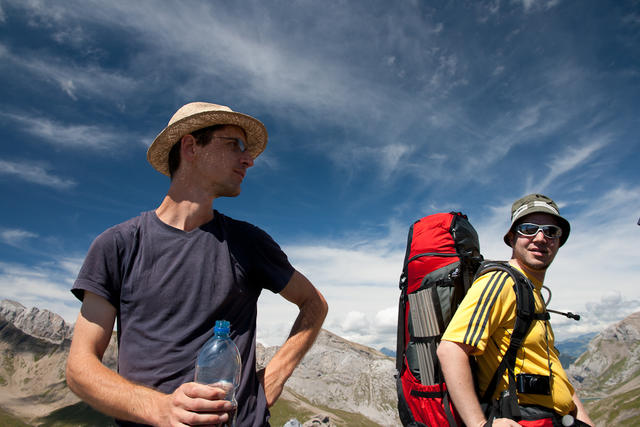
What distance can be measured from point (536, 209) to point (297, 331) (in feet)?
13.0

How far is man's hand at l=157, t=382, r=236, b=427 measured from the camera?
252 centimetres

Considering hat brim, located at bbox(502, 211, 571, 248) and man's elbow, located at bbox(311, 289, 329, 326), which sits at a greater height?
hat brim, located at bbox(502, 211, 571, 248)

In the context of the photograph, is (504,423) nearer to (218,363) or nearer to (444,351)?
(444,351)

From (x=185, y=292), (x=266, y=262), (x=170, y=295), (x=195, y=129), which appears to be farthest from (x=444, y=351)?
(x=195, y=129)

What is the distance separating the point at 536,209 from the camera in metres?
5.74

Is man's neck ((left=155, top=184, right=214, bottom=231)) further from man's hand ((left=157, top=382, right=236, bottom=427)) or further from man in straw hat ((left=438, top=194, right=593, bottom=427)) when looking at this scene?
man in straw hat ((left=438, top=194, right=593, bottom=427))

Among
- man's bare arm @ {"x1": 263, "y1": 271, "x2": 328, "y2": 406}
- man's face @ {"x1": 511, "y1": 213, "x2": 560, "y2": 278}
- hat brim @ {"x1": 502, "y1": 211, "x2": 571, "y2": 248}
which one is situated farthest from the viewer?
hat brim @ {"x1": 502, "y1": 211, "x2": 571, "y2": 248}

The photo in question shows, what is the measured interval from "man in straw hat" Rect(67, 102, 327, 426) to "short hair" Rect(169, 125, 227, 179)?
0.01 meters

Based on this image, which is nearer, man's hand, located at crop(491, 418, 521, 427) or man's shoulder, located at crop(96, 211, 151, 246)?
man's shoulder, located at crop(96, 211, 151, 246)

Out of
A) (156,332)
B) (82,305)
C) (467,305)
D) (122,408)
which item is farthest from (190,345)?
(467,305)

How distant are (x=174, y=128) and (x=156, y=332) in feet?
7.84

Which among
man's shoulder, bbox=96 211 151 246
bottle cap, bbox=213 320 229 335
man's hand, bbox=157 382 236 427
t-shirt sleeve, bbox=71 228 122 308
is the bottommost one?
man's hand, bbox=157 382 236 427

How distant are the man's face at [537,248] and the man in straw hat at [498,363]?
455 mm

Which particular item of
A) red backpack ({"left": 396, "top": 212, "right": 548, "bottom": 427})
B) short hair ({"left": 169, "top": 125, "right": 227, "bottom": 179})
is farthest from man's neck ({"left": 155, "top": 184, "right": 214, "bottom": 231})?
red backpack ({"left": 396, "top": 212, "right": 548, "bottom": 427})
